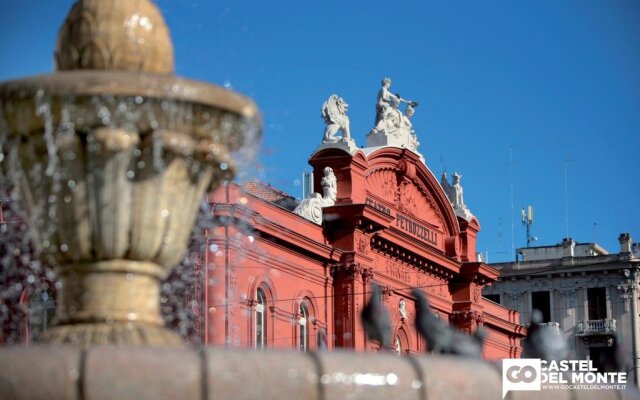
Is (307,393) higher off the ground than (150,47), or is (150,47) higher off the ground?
(150,47)

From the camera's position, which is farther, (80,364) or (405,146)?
(405,146)

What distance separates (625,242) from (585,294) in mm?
2494

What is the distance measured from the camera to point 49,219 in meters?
8.30

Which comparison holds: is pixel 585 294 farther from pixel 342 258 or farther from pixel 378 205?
pixel 342 258

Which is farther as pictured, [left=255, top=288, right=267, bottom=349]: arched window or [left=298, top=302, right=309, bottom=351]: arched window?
[left=298, top=302, right=309, bottom=351]: arched window

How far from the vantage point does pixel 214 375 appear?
6.74m

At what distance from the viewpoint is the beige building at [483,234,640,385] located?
5041 cm

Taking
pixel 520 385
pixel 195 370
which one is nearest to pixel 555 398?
pixel 520 385

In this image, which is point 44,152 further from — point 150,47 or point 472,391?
point 472,391

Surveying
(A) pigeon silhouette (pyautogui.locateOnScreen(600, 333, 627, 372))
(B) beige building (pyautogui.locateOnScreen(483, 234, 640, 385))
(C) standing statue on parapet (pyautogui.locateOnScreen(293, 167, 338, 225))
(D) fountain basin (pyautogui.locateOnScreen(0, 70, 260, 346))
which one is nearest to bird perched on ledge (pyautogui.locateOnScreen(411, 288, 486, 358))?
(D) fountain basin (pyautogui.locateOnScreen(0, 70, 260, 346))

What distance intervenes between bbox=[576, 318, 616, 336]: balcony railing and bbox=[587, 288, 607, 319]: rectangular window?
0.27 meters

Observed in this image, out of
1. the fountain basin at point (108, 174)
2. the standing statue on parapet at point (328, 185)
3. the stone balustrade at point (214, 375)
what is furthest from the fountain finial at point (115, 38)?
the standing statue on parapet at point (328, 185)

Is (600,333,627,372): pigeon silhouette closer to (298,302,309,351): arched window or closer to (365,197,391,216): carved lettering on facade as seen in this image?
(298,302,309,351): arched window

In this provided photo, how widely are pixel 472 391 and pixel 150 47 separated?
9.96ft
